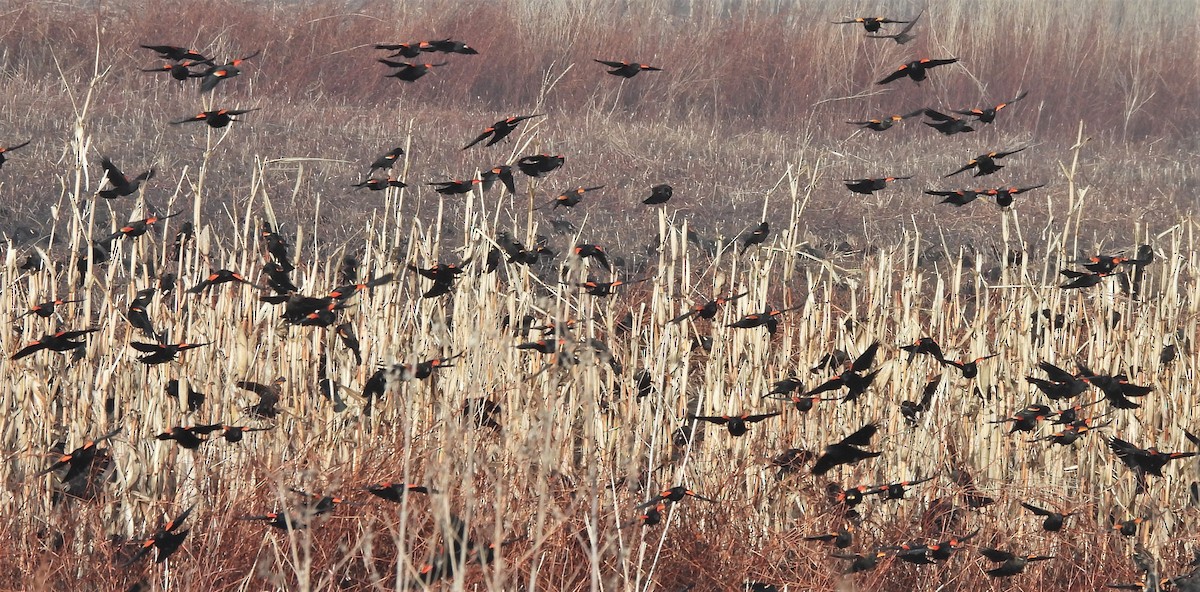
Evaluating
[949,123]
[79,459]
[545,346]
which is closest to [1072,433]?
[949,123]

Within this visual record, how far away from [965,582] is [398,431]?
118 cm

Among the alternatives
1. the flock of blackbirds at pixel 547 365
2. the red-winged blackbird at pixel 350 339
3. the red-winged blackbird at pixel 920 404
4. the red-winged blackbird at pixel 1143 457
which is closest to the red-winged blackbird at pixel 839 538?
the flock of blackbirds at pixel 547 365

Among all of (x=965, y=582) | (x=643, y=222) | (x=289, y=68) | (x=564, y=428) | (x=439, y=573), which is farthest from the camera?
(x=289, y=68)

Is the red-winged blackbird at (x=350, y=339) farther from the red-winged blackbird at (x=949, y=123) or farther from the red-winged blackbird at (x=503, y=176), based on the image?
the red-winged blackbird at (x=949, y=123)

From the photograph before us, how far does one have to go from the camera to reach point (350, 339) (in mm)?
2523

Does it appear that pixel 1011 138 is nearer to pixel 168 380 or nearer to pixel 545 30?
pixel 545 30

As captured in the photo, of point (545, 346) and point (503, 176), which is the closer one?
point (545, 346)

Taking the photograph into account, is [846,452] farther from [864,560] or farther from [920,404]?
[920,404]

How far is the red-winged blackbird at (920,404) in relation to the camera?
108 inches

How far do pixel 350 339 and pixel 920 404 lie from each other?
50.2 inches

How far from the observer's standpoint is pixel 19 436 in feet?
8.63

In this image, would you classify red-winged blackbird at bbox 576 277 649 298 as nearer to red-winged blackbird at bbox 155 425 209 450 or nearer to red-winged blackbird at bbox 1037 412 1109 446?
red-winged blackbird at bbox 155 425 209 450

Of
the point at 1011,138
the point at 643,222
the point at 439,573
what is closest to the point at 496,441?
the point at 439,573

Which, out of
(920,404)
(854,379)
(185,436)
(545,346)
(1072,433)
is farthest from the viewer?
(920,404)
